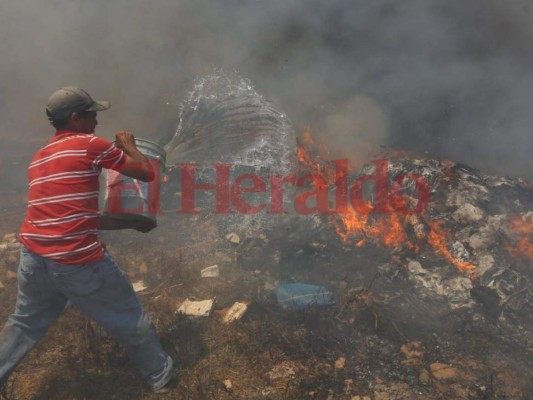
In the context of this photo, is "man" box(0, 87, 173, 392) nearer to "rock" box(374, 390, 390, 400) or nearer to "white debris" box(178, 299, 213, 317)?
"white debris" box(178, 299, 213, 317)

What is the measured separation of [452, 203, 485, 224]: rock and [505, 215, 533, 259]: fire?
12.2 inches

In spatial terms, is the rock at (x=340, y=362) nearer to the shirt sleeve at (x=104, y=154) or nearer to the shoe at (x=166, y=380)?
the shoe at (x=166, y=380)

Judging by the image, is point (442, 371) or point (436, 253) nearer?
A: point (442, 371)

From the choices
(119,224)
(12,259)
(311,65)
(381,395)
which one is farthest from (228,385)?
(311,65)

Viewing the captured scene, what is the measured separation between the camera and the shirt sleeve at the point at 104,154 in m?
2.29

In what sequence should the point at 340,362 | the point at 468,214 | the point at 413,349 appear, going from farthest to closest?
the point at 468,214, the point at 413,349, the point at 340,362

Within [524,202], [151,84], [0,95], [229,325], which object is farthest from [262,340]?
[0,95]

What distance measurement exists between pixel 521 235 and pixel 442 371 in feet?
7.25

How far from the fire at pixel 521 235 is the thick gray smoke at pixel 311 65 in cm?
→ 234

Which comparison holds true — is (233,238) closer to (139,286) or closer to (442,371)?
(139,286)

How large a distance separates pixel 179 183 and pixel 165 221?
63cm

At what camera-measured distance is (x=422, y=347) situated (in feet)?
10.8

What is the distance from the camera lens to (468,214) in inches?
180

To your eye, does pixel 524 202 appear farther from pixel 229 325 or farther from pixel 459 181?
pixel 229 325
